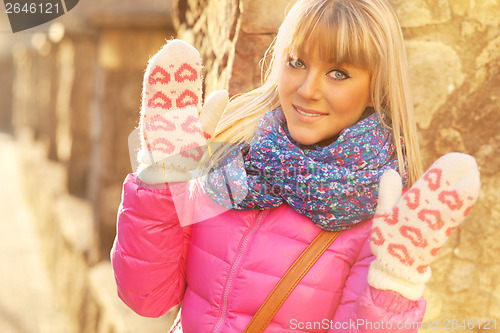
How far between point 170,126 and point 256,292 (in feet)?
1.37

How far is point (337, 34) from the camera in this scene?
4.09 feet

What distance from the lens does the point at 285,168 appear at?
4.32 feet

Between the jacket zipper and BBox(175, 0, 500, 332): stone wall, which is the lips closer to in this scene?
the jacket zipper

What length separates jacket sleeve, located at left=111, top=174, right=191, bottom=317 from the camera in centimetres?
135

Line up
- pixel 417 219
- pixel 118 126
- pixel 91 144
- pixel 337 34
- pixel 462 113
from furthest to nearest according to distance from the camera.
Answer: pixel 91 144 → pixel 118 126 → pixel 462 113 → pixel 337 34 → pixel 417 219

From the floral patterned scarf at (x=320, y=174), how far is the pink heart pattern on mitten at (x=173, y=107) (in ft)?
0.45

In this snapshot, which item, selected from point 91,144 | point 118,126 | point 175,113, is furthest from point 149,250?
point 91,144

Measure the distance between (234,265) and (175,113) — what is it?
1.21ft

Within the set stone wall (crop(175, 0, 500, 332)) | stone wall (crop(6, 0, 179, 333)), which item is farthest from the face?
stone wall (crop(6, 0, 179, 333))

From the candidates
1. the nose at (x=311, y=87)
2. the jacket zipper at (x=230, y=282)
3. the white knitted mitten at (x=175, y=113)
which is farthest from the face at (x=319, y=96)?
the jacket zipper at (x=230, y=282)

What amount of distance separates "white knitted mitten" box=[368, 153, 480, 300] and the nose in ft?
0.84

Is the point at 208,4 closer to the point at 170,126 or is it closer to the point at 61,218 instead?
the point at 170,126

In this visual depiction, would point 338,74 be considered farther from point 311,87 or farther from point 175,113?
point 175,113

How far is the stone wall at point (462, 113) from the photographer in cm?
171
